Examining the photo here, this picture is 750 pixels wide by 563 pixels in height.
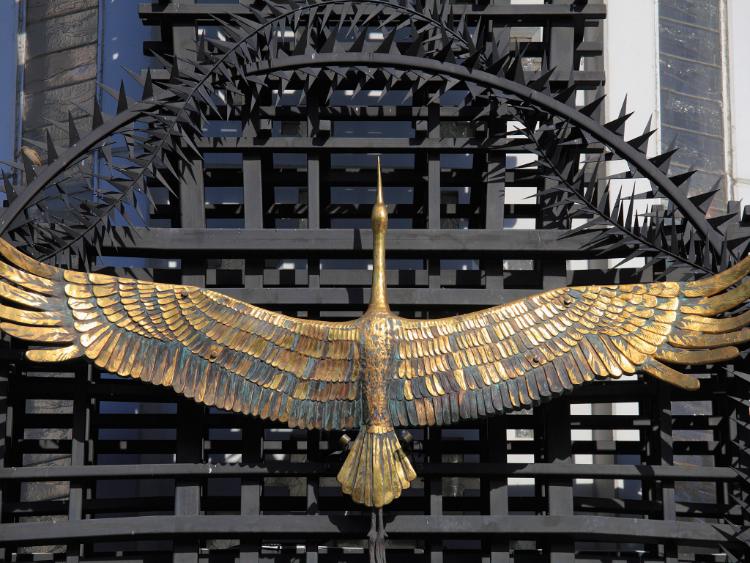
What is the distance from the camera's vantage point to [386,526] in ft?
31.8

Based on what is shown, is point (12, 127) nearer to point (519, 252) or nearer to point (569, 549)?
point (519, 252)

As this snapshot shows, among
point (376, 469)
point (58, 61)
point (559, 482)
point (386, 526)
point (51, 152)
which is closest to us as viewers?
point (376, 469)

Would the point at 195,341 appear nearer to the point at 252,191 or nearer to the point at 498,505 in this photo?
the point at 252,191

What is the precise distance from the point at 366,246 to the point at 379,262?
1.47 ft

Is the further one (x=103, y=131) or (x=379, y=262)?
(x=103, y=131)

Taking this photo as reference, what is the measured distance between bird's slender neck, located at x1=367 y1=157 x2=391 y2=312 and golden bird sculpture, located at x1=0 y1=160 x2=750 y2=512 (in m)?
0.02

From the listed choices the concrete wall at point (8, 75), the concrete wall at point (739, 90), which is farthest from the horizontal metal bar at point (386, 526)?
the concrete wall at point (739, 90)

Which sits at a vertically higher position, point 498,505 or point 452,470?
point 452,470

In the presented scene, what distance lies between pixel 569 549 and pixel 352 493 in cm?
170

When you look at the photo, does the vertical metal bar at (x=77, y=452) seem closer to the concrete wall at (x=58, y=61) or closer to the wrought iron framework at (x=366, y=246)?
the wrought iron framework at (x=366, y=246)

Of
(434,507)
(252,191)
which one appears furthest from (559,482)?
(252,191)

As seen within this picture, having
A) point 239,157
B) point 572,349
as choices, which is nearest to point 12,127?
point 239,157

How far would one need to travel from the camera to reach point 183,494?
388 inches

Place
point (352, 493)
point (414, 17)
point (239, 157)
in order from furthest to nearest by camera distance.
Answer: point (239, 157)
point (414, 17)
point (352, 493)
